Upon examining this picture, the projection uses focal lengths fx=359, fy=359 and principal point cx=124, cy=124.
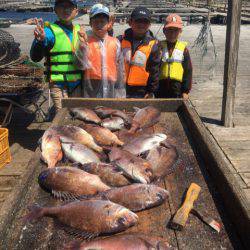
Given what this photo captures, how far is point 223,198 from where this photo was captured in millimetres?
2557

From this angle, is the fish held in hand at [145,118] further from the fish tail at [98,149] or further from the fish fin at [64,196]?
the fish fin at [64,196]

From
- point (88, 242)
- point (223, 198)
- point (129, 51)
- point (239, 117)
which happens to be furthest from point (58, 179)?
point (239, 117)

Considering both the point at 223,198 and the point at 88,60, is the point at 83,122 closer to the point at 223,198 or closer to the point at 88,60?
the point at 88,60

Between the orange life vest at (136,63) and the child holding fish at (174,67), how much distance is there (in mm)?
420

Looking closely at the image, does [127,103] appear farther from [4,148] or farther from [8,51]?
[8,51]

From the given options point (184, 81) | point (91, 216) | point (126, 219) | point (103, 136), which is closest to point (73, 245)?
point (91, 216)

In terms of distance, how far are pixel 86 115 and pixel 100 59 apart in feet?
3.64

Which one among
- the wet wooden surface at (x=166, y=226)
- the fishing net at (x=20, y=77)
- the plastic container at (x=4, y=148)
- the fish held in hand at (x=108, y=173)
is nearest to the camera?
the wet wooden surface at (x=166, y=226)

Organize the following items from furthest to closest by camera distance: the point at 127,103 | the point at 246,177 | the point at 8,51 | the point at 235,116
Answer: the point at 235,116 < the point at 8,51 < the point at 246,177 < the point at 127,103

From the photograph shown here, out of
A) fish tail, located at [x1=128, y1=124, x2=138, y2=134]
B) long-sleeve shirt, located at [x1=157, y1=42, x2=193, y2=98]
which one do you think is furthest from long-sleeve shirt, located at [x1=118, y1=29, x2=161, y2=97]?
fish tail, located at [x1=128, y1=124, x2=138, y2=134]

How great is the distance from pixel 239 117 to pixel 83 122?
15.2ft

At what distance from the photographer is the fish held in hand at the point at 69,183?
2559 mm

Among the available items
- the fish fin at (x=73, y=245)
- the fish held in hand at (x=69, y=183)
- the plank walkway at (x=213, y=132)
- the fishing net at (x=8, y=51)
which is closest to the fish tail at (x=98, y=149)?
the fish held in hand at (x=69, y=183)

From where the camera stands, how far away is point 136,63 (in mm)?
4906
